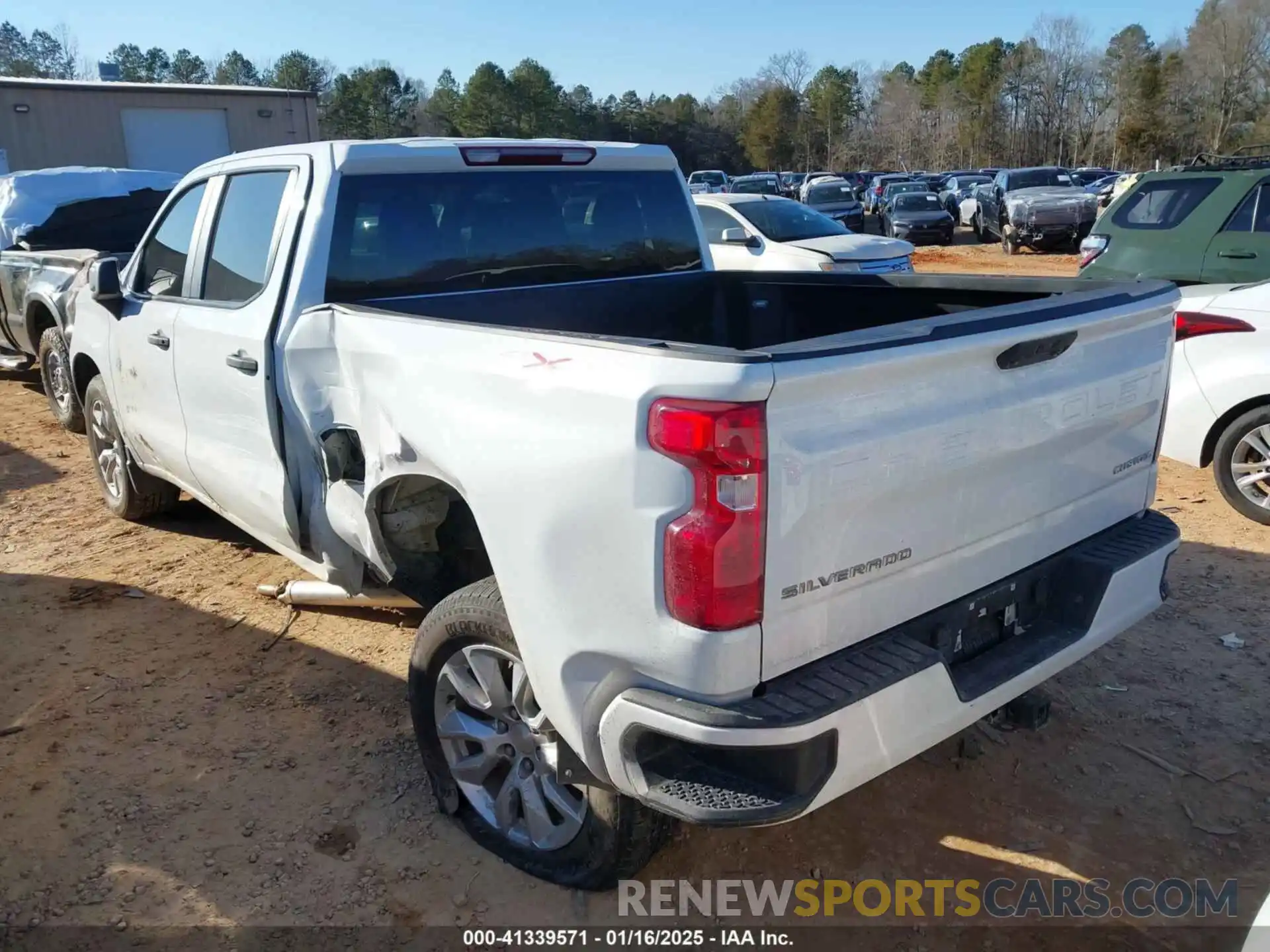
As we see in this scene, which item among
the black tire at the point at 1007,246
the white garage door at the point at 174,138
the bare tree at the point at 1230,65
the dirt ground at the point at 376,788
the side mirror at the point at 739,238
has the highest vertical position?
the bare tree at the point at 1230,65

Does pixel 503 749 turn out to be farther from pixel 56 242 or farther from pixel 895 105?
pixel 895 105

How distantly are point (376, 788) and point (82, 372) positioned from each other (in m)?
3.88

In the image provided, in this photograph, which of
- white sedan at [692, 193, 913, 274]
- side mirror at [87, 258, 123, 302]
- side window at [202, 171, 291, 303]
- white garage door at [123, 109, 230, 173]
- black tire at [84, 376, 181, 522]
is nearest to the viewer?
side window at [202, 171, 291, 303]

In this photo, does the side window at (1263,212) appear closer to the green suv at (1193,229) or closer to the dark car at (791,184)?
the green suv at (1193,229)

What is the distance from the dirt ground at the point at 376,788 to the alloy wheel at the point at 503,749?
0.19 metres

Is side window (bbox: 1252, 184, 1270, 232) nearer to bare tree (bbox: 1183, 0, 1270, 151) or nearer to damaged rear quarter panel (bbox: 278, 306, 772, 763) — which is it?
damaged rear quarter panel (bbox: 278, 306, 772, 763)

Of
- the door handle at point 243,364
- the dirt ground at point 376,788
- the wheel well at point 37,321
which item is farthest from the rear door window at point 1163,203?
the wheel well at point 37,321

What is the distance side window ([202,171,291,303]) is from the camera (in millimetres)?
3848

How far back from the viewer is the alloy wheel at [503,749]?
2.84 meters

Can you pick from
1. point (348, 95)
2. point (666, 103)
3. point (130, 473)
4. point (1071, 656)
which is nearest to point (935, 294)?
point (1071, 656)

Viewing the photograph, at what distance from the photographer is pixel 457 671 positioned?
305 cm

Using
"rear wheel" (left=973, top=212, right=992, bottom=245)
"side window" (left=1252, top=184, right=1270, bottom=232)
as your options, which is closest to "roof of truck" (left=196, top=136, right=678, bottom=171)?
"side window" (left=1252, top=184, right=1270, bottom=232)

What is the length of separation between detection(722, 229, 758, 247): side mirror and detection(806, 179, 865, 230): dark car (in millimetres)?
14689

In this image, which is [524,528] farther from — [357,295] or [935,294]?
[935,294]
